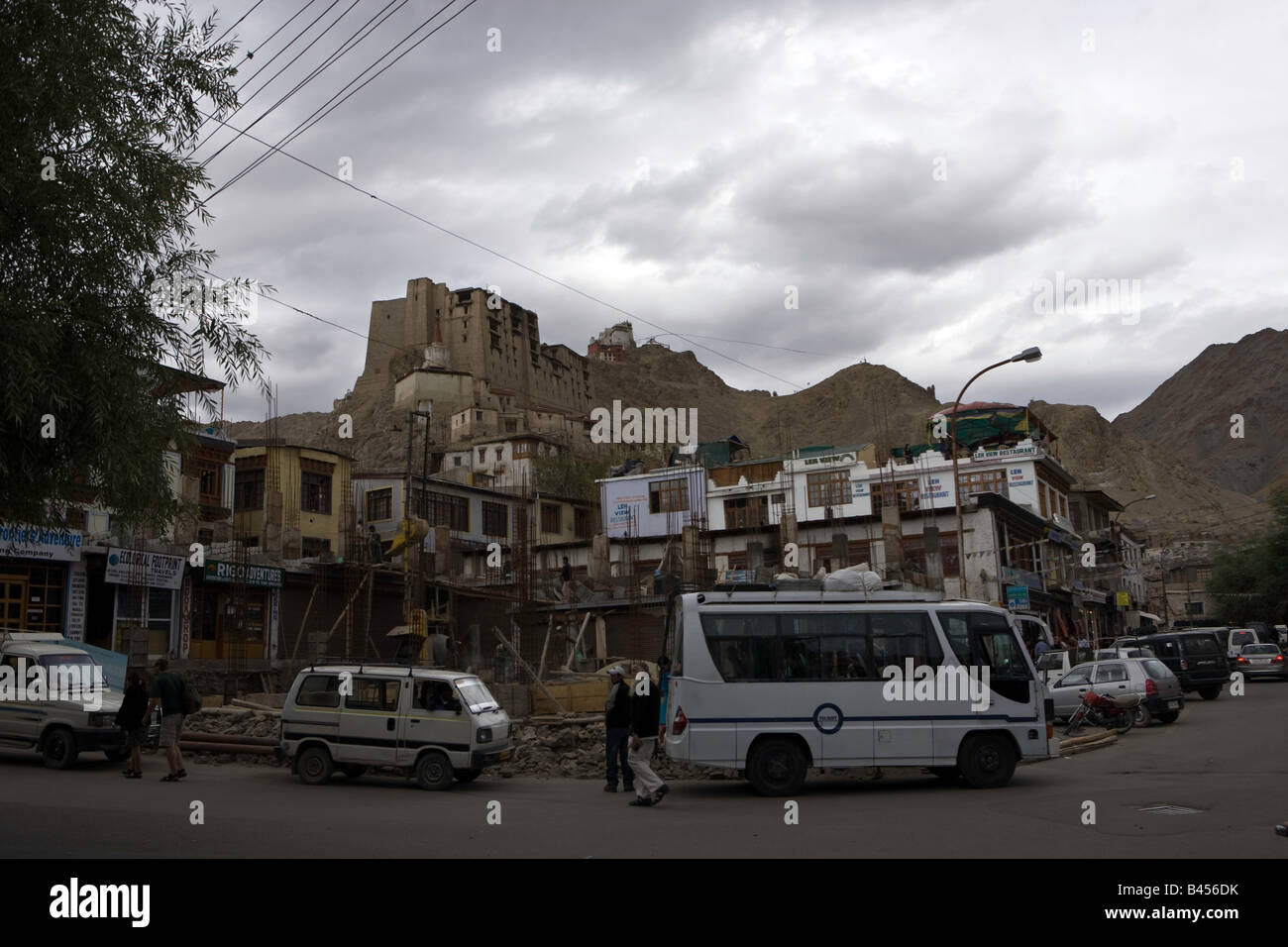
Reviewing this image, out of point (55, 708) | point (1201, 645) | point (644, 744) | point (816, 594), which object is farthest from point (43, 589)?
point (1201, 645)

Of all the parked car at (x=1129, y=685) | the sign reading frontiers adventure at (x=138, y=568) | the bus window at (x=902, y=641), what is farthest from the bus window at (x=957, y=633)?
the sign reading frontiers adventure at (x=138, y=568)

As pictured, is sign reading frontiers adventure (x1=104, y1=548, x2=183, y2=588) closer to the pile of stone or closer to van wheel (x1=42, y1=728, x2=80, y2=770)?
van wheel (x1=42, y1=728, x2=80, y2=770)

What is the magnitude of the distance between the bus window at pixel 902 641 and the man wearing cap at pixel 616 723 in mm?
3705

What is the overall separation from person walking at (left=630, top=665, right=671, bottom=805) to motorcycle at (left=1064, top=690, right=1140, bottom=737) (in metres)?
12.1

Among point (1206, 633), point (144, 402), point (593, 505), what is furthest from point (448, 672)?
point (593, 505)

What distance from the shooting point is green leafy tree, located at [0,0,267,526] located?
8.98 meters

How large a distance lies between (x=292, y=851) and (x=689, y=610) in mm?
6770

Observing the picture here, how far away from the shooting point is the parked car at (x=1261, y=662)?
36.8m

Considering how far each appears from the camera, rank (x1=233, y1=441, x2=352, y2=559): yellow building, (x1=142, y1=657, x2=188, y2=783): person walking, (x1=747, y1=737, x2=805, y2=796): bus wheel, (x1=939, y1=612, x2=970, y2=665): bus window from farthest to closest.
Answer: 1. (x1=233, y1=441, x2=352, y2=559): yellow building
2. (x1=142, y1=657, x2=188, y2=783): person walking
3. (x1=939, y1=612, x2=970, y2=665): bus window
4. (x1=747, y1=737, x2=805, y2=796): bus wheel

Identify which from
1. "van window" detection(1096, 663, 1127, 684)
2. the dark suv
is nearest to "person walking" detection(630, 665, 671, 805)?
"van window" detection(1096, 663, 1127, 684)

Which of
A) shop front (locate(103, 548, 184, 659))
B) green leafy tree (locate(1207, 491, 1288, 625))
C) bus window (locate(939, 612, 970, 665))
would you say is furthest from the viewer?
green leafy tree (locate(1207, 491, 1288, 625))

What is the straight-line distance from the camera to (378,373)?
438 ft
